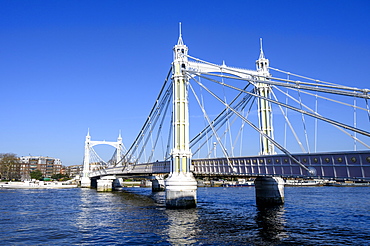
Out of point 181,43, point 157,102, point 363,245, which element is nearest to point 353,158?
point 363,245

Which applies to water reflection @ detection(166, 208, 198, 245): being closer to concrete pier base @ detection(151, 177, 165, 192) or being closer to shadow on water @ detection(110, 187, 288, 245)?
shadow on water @ detection(110, 187, 288, 245)

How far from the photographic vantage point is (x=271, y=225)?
102 ft

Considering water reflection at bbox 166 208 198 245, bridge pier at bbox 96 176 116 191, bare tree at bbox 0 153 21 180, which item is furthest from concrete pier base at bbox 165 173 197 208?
bare tree at bbox 0 153 21 180

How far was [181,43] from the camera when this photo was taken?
158 ft

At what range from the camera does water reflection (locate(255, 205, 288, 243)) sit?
84.2 feet

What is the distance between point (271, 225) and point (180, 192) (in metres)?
13.3

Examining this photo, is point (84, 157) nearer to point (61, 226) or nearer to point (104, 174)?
point (104, 174)

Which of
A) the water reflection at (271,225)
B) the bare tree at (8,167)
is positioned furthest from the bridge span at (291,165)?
the bare tree at (8,167)

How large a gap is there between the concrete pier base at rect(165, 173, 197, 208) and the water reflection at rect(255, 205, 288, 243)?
26.5 ft

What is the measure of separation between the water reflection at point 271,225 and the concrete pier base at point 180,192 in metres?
8.09

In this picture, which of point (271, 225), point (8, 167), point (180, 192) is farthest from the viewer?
point (8, 167)

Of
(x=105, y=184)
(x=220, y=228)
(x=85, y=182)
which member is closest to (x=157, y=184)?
(x=105, y=184)

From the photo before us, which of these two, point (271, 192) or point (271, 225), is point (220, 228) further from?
point (271, 192)

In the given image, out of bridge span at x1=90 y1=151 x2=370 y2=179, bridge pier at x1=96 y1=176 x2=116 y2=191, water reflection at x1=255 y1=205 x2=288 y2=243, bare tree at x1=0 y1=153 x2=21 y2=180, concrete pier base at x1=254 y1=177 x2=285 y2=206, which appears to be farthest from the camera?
bare tree at x1=0 y1=153 x2=21 y2=180
